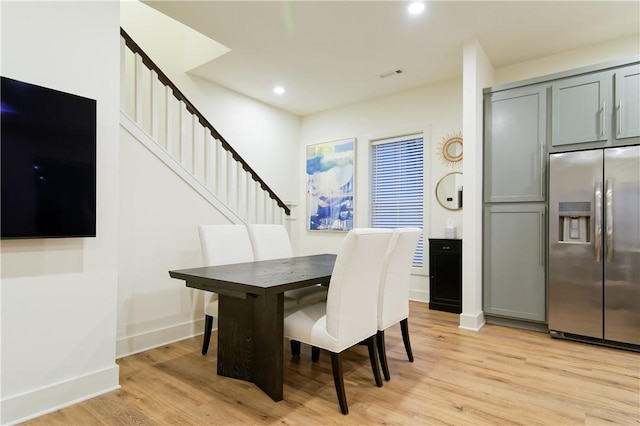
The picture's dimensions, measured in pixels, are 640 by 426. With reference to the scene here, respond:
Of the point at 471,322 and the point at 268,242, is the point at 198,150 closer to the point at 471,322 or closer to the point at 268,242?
the point at 268,242

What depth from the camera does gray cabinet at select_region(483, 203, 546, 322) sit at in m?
3.34

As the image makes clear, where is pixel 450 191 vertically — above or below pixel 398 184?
below

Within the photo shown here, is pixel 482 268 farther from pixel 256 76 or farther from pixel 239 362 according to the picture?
pixel 256 76

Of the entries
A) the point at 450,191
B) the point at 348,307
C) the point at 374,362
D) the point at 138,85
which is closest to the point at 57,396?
the point at 348,307

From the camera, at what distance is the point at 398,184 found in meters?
5.00

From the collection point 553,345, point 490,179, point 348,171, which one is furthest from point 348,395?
point 348,171

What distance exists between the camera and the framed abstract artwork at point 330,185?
17.7 ft

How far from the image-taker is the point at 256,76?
14.4ft

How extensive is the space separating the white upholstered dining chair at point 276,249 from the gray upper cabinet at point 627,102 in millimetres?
2911

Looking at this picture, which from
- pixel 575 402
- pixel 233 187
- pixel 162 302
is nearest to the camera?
pixel 575 402

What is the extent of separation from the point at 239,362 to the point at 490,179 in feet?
9.78

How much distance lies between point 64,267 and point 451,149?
415 centimetres

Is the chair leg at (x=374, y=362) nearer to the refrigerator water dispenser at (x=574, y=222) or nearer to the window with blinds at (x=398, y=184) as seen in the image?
the refrigerator water dispenser at (x=574, y=222)

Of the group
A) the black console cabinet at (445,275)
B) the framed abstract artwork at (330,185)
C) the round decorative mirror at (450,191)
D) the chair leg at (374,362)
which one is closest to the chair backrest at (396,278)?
the chair leg at (374,362)
